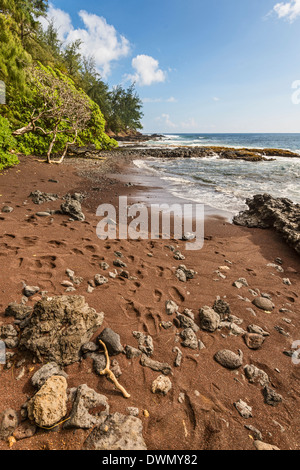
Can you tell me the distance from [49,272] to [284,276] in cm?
543

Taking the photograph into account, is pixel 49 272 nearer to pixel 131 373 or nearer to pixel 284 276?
pixel 131 373

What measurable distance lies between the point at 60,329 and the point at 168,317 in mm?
1673

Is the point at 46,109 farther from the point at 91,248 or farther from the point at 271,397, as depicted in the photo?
the point at 271,397

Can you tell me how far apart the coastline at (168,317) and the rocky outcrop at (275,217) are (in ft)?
1.48

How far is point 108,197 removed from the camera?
10.2m

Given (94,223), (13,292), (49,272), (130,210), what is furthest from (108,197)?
(13,292)

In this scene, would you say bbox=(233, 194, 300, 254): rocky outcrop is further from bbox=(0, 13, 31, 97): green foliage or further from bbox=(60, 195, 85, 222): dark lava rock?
bbox=(0, 13, 31, 97): green foliage

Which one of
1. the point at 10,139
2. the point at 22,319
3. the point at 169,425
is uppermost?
the point at 10,139

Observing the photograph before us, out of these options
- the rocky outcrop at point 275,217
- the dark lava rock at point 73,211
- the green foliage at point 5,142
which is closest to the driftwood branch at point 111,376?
the dark lava rock at point 73,211

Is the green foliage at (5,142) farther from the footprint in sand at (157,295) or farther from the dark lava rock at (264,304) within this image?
the dark lava rock at (264,304)

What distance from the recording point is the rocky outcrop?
7.16m

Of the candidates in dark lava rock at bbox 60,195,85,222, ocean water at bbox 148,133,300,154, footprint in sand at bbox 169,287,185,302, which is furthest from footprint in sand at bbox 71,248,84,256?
ocean water at bbox 148,133,300,154

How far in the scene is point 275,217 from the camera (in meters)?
8.25

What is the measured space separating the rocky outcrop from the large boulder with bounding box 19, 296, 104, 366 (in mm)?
6606
